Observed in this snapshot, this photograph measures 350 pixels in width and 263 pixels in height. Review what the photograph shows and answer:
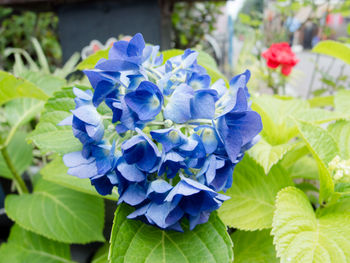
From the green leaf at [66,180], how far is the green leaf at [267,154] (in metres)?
0.29

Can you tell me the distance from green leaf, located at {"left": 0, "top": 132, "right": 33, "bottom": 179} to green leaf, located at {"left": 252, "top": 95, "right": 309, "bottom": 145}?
0.73 meters

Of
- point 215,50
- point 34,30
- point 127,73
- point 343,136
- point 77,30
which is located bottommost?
point 215,50

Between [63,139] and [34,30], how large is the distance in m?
3.64

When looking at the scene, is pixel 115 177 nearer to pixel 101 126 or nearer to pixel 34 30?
pixel 101 126

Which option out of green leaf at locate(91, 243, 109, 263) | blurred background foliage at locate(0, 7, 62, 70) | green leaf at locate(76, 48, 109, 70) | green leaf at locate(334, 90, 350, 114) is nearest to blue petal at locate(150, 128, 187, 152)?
green leaf at locate(76, 48, 109, 70)

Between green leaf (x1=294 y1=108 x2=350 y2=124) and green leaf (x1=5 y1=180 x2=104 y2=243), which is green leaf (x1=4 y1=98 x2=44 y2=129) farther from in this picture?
green leaf (x1=294 y1=108 x2=350 y2=124)

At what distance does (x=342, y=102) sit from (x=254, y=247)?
0.47m

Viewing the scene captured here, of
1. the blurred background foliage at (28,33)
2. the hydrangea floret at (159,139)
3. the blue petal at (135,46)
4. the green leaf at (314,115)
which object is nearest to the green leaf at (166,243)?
the hydrangea floret at (159,139)

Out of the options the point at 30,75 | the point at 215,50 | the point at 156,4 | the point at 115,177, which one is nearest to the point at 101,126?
the point at 115,177

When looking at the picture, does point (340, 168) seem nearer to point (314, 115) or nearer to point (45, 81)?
point (314, 115)

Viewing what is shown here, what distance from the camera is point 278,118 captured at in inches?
28.9

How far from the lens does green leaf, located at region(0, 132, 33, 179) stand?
35.6 inches

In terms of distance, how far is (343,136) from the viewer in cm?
60

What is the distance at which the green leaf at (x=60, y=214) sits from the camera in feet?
2.32
